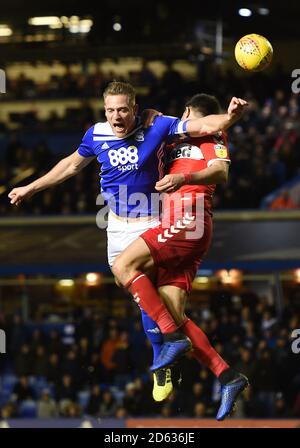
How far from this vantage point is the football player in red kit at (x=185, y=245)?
9148 millimetres

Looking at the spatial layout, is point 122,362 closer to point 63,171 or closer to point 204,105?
point 63,171

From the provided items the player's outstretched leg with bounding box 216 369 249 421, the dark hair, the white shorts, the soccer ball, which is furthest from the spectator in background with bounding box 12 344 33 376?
the soccer ball

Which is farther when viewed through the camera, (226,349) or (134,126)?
(226,349)

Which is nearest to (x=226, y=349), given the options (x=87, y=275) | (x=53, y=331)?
(x=53, y=331)

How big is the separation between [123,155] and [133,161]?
10 cm

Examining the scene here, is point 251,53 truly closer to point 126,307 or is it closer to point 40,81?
point 126,307

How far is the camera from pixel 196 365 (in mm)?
17531

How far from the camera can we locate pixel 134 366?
18.4 m

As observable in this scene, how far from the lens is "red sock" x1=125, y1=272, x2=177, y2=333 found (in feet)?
30.0

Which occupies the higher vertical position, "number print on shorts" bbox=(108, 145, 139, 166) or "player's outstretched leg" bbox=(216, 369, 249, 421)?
"number print on shorts" bbox=(108, 145, 139, 166)

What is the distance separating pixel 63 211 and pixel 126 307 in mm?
2308

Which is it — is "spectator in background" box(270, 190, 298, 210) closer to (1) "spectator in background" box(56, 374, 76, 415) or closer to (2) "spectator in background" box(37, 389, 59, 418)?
(1) "spectator in background" box(56, 374, 76, 415)

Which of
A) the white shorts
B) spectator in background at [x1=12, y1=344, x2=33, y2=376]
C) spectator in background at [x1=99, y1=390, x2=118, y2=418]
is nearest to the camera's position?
the white shorts

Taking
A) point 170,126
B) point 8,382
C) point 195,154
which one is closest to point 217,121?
point 170,126
